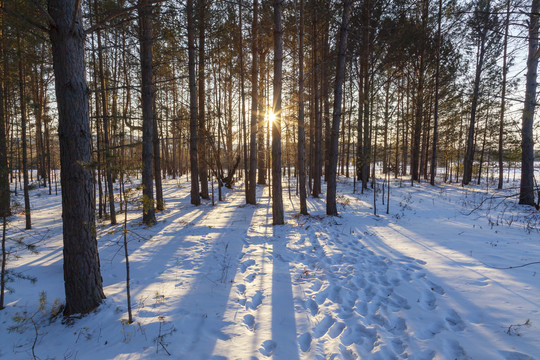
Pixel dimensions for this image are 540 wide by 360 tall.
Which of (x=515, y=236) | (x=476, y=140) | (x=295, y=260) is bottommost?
(x=295, y=260)

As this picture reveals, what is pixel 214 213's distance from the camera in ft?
33.7

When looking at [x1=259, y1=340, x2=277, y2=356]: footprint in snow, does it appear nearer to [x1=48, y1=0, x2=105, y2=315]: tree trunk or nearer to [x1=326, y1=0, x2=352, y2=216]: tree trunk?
[x1=48, y1=0, x2=105, y2=315]: tree trunk

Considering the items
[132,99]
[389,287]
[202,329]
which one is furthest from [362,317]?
[132,99]

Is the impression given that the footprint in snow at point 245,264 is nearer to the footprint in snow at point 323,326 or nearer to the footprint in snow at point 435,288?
the footprint in snow at point 323,326

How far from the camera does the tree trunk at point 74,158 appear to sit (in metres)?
2.84

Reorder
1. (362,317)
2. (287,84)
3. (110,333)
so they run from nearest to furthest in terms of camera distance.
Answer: (110,333)
(362,317)
(287,84)

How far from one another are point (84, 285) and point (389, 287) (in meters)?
4.58

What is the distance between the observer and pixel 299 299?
11.7 feet

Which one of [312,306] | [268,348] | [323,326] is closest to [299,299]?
[312,306]

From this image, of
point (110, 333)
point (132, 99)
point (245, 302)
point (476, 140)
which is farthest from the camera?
point (476, 140)

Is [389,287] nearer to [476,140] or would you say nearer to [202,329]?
[202,329]

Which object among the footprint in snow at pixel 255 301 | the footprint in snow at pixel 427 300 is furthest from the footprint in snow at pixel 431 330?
the footprint in snow at pixel 255 301

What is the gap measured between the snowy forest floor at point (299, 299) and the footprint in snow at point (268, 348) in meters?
0.01

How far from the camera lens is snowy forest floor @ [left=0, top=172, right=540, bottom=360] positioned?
2.52 m
